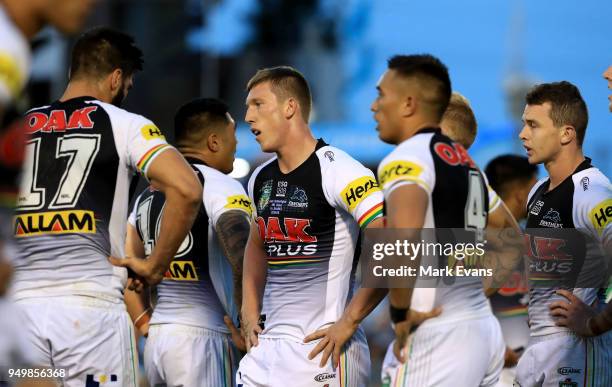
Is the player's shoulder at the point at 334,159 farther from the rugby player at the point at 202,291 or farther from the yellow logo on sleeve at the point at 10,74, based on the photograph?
the yellow logo on sleeve at the point at 10,74

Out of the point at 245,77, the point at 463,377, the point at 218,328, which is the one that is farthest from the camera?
the point at 245,77

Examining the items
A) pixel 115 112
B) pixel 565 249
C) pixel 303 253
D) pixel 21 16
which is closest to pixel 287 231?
pixel 303 253

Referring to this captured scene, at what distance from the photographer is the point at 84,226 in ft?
21.0

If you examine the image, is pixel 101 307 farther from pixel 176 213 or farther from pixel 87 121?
pixel 87 121

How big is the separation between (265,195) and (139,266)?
1.02m

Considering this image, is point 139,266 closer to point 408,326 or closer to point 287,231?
point 287,231

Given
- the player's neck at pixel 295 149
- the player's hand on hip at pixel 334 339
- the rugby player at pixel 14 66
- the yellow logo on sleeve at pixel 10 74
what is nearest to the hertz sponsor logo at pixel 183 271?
the player's neck at pixel 295 149

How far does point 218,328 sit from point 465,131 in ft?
7.82

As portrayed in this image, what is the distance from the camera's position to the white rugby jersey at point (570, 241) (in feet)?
22.8

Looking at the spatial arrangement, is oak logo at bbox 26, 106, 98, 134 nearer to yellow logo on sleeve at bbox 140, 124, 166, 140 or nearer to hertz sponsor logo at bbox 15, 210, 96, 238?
yellow logo on sleeve at bbox 140, 124, 166, 140

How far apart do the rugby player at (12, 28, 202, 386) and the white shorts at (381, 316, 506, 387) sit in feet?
5.43

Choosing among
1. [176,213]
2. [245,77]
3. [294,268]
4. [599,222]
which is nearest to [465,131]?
[599,222]

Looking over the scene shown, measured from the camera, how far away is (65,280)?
21.0 ft

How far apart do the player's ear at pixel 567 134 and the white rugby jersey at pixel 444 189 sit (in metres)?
1.62
